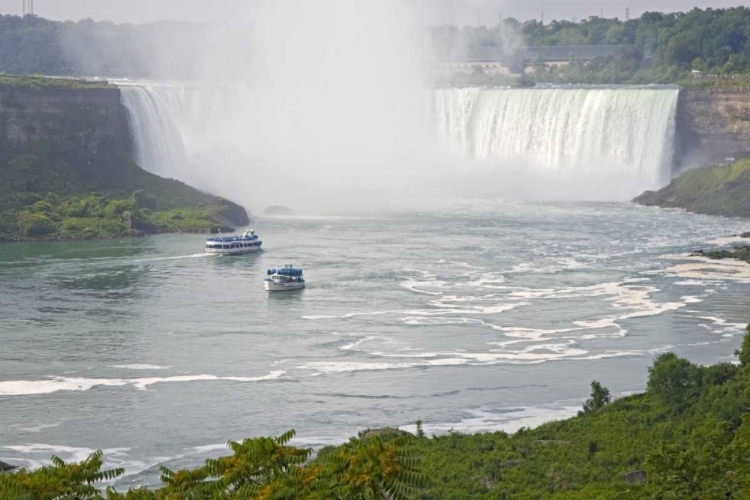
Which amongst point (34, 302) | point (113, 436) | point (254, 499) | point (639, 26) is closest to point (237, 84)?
point (639, 26)

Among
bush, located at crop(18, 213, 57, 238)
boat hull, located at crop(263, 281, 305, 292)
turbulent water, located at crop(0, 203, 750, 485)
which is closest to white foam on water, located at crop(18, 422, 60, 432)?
turbulent water, located at crop(0, 203, 750, 485)

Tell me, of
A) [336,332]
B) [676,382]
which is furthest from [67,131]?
[676,382]

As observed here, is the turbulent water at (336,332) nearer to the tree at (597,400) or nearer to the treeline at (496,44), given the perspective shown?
the tree at (597,400)

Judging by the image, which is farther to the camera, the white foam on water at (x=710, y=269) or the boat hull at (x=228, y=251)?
the boat hull at (x=228, y=251)

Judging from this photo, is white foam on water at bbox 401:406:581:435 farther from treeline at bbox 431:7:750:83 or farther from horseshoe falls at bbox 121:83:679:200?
treeline at bbox 431:7:750:83

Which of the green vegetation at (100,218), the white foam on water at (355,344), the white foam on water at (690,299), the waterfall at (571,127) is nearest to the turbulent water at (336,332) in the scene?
the white foam on water at (355,344)

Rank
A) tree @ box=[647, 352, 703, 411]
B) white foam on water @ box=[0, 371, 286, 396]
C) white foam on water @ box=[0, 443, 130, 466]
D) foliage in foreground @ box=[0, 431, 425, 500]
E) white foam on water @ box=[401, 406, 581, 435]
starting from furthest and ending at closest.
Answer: white foam on water @ box=[0, 371, 286, 396], white foam on water @ box=[401, 406, 581, 435], tree @ box=[647, 352, 703, 411], white foam on water @ box=[0, 443, 130, 466], foliage in foreground @ box=[0, 431, 425, 500]
